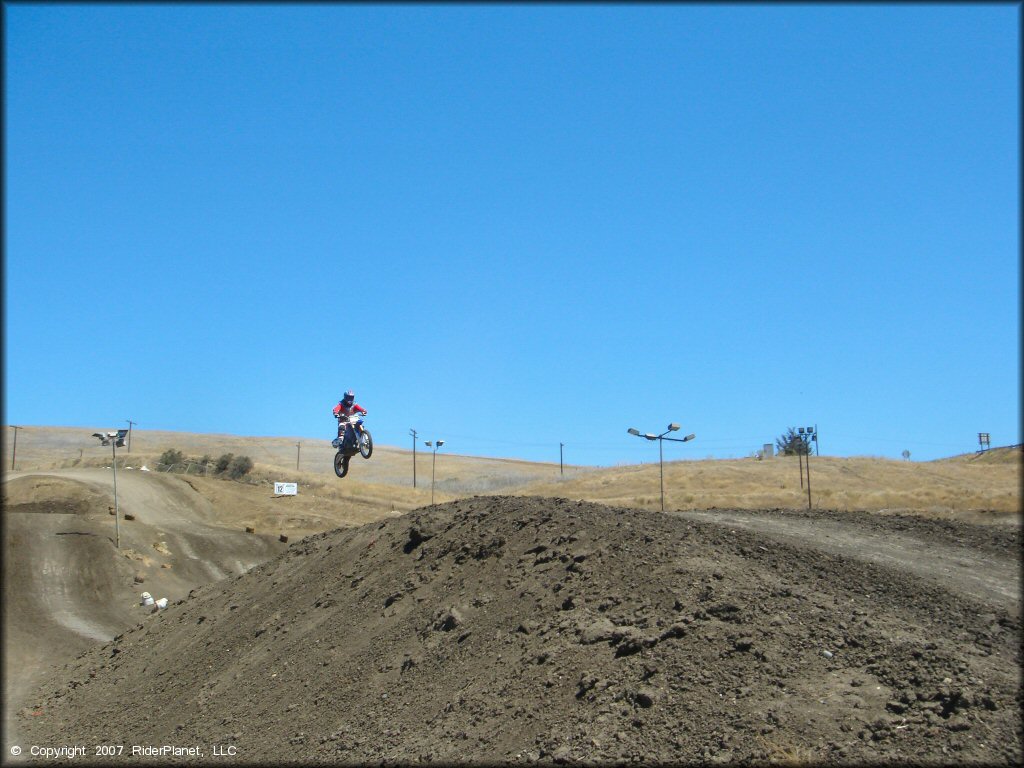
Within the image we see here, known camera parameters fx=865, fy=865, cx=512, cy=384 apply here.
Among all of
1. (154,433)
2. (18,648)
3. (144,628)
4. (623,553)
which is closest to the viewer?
(623,553)

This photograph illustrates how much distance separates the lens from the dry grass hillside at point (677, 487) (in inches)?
1250

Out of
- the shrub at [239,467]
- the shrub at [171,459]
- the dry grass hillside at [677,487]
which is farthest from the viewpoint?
the shrub at [171,459]

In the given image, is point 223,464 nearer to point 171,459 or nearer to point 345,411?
point 171,459

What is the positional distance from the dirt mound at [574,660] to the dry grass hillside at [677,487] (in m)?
9.43

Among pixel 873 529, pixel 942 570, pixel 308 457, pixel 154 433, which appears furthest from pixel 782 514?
pixel 154 433

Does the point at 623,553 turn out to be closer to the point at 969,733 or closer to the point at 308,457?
the point at 969,733

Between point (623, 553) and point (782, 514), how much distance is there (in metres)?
11.4

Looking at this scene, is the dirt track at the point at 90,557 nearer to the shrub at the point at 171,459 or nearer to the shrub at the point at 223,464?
the shrub at the point at 223,464

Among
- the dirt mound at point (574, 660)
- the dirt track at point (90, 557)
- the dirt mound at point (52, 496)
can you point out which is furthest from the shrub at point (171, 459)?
the dirt mound at point (574, 660)

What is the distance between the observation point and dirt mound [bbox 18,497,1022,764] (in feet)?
35.8

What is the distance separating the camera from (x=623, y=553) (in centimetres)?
1628

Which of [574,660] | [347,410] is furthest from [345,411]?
[574,660]

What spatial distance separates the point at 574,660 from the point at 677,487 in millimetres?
43327

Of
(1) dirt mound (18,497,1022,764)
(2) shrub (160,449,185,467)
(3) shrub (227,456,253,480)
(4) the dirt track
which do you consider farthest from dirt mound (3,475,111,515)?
(1) dirt mound (18,497,1022,764)
